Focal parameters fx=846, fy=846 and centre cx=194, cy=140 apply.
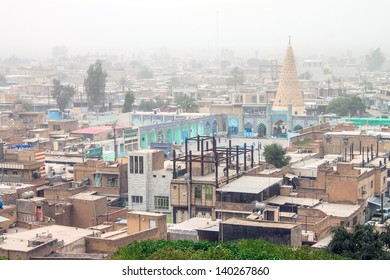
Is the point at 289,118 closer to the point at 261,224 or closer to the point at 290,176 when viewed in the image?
the point at 290,176

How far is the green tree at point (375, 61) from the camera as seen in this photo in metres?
28.3

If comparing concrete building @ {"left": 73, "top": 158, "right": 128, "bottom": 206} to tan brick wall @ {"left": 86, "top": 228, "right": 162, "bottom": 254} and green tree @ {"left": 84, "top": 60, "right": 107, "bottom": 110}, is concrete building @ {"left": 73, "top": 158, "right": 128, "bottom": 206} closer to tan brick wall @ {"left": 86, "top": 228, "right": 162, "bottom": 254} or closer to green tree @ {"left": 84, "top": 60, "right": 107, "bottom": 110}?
tan brick wall @ {"left": 86, "top": 228, "right": 162, "bottom": 254}

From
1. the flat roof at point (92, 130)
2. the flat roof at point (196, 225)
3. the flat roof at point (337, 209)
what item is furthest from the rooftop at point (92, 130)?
the flat roof at point (196, 225)

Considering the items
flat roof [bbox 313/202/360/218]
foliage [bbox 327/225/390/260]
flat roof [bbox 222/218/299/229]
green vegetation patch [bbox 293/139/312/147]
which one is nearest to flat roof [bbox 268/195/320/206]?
flat roof [bbox 313/202/360/218]

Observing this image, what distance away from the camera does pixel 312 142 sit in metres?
9.84

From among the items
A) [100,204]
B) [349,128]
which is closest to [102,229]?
[100,204]

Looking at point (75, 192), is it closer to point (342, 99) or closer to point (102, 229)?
point (102, 229)

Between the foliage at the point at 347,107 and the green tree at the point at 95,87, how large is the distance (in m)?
4.53

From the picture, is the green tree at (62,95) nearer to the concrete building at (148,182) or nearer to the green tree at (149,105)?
the green tree at (149,105)

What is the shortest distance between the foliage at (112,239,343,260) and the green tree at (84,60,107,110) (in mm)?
12018

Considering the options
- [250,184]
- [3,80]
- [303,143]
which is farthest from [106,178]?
[3,80]

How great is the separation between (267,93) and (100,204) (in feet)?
37.3

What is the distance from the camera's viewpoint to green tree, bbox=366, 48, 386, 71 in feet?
92.8

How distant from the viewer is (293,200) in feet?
21.1
